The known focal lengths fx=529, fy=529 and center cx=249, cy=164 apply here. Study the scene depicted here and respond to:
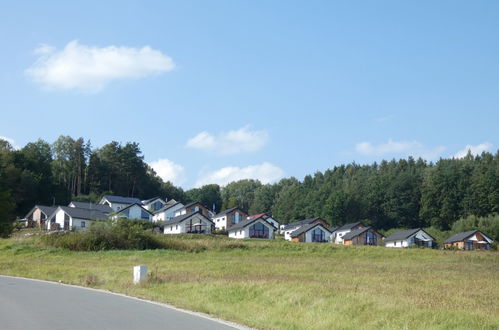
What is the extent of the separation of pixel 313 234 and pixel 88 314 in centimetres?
7334

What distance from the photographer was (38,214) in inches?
3196

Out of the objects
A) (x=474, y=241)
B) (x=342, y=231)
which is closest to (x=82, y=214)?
(x=342, y=231)

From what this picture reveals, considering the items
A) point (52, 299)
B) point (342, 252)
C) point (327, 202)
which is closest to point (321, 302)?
point (52, 299)

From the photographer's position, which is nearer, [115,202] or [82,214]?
[82,214]

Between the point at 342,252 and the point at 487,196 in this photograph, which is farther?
the point at 487,196

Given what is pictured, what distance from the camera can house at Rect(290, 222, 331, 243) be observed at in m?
83.1

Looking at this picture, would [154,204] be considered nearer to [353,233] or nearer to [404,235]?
[353,233]

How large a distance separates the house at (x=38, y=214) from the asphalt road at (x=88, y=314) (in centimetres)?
6654

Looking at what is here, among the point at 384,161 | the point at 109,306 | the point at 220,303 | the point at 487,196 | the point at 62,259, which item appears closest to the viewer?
the point at 109,306

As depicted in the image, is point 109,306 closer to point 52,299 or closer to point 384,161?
point 52,299

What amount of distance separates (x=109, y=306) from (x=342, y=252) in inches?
1571

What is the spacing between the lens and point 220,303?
48.3 feet

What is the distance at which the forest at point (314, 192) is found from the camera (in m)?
93.1

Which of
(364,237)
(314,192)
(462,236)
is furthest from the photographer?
(314,192)
